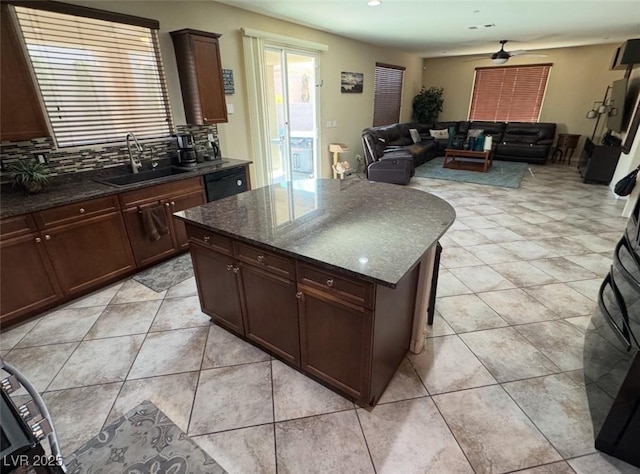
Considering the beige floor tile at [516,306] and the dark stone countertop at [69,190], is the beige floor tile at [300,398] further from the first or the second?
the dark stone countertop at [69,190]

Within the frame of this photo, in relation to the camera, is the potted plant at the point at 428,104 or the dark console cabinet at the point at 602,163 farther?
the potted plant at the point at 428,104

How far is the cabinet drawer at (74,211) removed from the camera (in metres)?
2.28

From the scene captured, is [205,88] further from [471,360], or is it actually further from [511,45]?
[511,45]

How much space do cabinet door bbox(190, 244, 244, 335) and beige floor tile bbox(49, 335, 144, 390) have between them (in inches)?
21.4

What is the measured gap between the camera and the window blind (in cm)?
251

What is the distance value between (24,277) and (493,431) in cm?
314

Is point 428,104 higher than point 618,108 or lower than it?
higher

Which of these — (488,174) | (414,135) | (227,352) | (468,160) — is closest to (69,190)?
(227,352)

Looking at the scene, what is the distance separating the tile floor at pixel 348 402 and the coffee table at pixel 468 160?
4.03 m

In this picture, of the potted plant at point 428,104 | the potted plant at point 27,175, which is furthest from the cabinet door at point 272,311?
the potted plant at point 428,104

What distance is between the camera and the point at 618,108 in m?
5.61

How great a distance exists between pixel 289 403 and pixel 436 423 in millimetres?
763

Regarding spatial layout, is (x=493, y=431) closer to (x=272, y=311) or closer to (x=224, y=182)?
(x=272, y=311)

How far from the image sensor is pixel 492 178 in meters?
6.16
